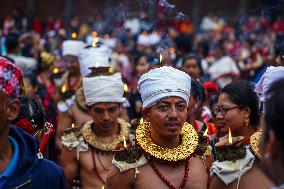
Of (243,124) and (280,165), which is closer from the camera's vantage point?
(280,165)

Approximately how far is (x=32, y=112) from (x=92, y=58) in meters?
4.53

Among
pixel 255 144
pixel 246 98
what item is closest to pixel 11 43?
pixel 246 98

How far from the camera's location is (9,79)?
3.79 meters

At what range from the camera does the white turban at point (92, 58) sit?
9414 millimetres

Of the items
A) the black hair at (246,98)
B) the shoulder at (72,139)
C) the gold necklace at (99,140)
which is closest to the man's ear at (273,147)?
the black hair at (246,98)

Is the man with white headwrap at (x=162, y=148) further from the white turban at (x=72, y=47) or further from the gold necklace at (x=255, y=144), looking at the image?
the white turban at (x=72, y=47)

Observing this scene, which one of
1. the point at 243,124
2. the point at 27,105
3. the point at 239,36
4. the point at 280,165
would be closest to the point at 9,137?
the point at 27,105

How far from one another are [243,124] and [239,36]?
19.0m

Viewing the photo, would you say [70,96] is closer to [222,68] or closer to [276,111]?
[222,68]

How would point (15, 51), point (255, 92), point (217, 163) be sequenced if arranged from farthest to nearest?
point (15, 51), point (255, 92), point (217, 163)

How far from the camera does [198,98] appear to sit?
24.6 feet

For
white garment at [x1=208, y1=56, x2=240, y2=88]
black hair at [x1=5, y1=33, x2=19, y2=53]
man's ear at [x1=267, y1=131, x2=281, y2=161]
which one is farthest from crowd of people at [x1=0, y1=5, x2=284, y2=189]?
white garment at [x1=208, y1=56, x2=240, y2=88]

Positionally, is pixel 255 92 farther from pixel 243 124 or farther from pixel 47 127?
pixel 47 127

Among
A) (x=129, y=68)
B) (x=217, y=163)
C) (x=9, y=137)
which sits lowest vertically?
(x=129, y=68)
